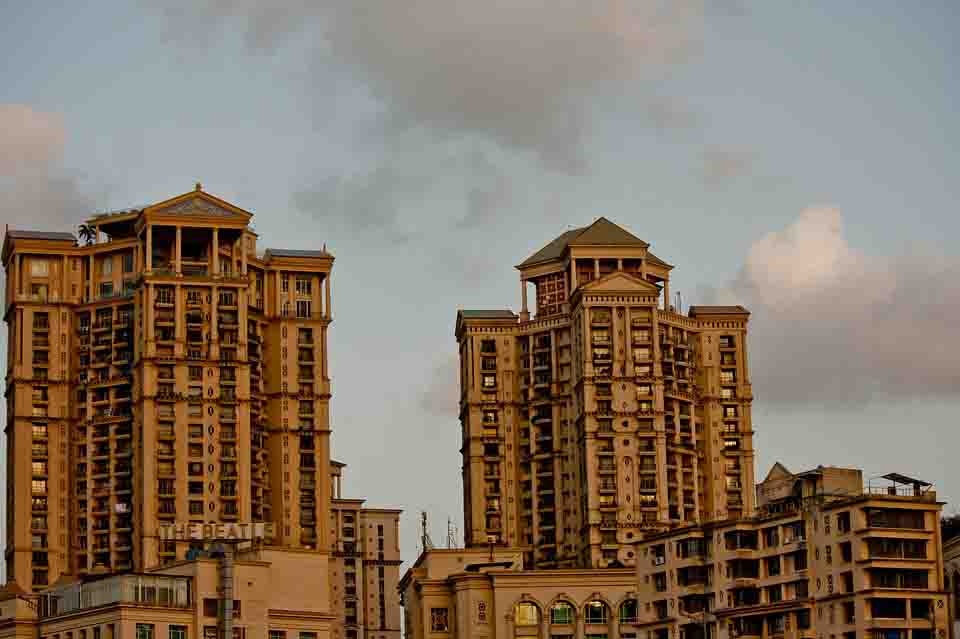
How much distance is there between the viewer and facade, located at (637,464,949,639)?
162 meters

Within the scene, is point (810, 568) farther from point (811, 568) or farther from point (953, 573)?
point (953, 573)

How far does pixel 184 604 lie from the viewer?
189 metres

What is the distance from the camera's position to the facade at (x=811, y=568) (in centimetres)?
16162

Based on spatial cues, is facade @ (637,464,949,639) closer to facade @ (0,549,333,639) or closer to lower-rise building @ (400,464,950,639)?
lower-rise building @ (400,464,950,639)

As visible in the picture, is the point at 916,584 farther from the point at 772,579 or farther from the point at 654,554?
the point at 654,554

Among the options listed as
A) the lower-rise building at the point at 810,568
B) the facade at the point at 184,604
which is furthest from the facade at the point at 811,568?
the facade at the point at 184,604

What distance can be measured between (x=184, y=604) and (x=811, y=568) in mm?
55437

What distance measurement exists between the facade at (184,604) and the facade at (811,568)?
33101mm

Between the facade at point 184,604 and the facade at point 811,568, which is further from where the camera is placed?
the facade at point 184,604

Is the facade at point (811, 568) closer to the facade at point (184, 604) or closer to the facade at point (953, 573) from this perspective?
the facade at point (953, 573)

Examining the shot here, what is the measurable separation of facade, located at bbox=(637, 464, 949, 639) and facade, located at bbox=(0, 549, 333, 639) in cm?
3310

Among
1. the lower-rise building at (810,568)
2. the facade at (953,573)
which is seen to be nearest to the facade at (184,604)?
the lower-rise building at (810,568)

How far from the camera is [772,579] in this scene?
17062cm

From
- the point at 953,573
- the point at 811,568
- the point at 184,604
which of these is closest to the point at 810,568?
the point at 811,568
